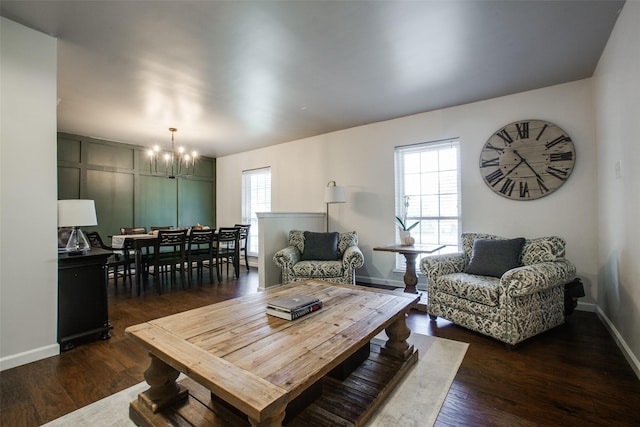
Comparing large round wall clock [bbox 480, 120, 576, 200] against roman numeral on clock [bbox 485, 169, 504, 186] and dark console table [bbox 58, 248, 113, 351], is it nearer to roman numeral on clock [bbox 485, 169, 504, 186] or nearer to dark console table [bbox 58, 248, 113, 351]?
roman numeral on clock [bbox 485, 169, 504, 186]

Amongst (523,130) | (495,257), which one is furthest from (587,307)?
(523,130)

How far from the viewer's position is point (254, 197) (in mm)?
6477

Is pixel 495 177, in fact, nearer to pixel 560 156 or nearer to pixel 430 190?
pixel 560 156

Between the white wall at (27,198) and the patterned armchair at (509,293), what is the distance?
327 centimetres

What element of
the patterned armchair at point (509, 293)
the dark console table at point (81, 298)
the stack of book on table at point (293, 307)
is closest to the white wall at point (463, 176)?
the patterned armchair at point (509, 293)

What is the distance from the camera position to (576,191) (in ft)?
10.4

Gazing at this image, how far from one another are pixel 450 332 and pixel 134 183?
604cm

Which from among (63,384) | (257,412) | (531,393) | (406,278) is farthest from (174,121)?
(531,393)

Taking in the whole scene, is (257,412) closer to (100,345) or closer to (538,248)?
(100,345)

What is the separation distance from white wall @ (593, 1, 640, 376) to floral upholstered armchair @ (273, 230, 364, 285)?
2.33m

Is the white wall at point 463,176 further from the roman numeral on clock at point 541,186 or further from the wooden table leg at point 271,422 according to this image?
the wooden table leg at point 271,422

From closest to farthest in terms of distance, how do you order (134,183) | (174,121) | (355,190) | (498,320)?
(498,320) < (174,121) < (355,190) < (134,183)

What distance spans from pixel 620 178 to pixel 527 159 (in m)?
1.14

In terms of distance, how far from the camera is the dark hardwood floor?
1.56m
